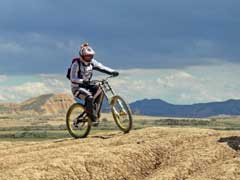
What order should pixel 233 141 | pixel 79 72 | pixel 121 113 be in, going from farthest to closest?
pixel 79 72 → pixel 121 113 → pixel 233 141

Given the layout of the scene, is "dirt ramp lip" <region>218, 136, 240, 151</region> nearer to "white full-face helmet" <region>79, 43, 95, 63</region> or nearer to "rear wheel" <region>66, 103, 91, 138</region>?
"rear wheel" <region>66, 103, 91, 138</region>

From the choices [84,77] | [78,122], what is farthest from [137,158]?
[84,77]

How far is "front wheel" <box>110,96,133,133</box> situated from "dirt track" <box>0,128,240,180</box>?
3.67 ft

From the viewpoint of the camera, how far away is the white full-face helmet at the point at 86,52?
77.1 feet

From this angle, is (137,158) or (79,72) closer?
(137,158)

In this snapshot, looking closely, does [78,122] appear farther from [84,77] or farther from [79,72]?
[79,72]

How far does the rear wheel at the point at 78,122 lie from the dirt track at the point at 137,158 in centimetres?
176

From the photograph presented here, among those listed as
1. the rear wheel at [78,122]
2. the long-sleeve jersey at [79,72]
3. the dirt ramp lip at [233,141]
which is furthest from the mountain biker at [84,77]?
the dirt ramp lip at [233,141]

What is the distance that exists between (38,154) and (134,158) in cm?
386

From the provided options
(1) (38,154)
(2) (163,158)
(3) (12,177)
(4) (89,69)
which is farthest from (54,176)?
(4) (89,69)

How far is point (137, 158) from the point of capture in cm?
1925

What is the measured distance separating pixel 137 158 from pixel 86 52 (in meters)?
6.45

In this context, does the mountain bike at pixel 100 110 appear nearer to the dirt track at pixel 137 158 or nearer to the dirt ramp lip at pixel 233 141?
the dirt track at pixel 137 158

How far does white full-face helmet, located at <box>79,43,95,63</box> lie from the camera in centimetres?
2350
